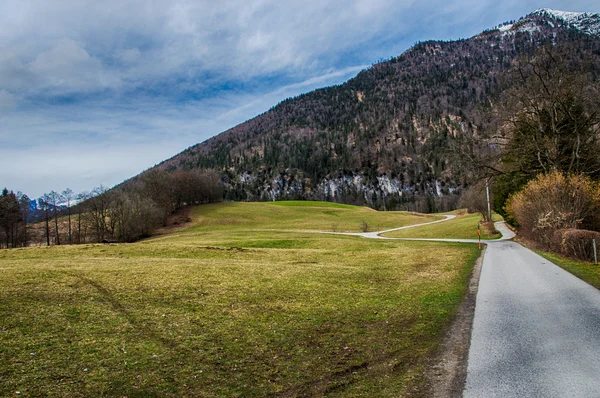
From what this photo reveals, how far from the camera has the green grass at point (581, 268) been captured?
46.9 ft

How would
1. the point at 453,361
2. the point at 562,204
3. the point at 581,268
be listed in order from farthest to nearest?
the point at 562,204 < the point at 581,268 < the point at 453,361

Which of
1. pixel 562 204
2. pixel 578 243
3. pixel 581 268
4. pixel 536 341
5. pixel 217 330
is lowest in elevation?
pixel 581 268

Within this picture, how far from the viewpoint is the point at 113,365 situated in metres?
6.59

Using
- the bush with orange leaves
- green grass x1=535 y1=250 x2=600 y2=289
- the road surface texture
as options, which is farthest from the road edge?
the bush with orange leaves

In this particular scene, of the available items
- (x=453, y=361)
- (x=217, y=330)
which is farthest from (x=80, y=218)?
(x=453, y=361)

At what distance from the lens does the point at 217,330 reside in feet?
29.3

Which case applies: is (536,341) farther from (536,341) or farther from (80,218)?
(80,218)

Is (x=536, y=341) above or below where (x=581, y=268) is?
above

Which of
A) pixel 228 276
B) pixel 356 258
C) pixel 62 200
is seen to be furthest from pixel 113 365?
pixel 62 200

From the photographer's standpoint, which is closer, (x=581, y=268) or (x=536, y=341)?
(x=536, y=341)

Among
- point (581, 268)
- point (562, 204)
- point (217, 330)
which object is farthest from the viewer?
point (562, 204)

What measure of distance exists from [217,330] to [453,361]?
213 inches

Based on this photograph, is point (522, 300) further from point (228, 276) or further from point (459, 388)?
point (228, 276)

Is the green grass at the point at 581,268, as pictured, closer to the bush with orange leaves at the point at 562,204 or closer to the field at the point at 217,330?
the bush with orange leaves at the point at 562,204
